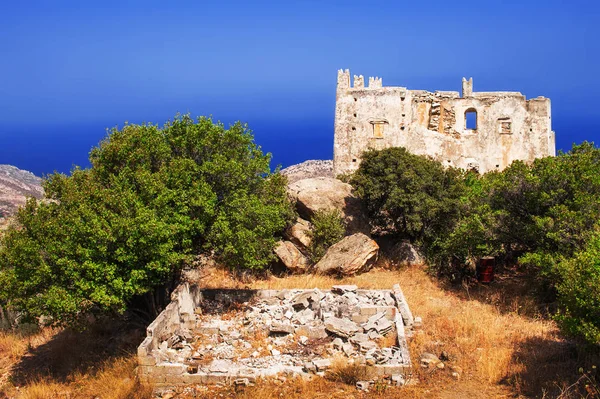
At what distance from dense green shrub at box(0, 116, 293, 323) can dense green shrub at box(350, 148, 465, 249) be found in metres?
7.50

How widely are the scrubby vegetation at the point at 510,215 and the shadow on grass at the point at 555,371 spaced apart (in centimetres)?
106

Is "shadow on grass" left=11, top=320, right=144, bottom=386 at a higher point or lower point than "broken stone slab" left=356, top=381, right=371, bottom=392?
lower

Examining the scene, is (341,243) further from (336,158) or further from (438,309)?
(336,158)

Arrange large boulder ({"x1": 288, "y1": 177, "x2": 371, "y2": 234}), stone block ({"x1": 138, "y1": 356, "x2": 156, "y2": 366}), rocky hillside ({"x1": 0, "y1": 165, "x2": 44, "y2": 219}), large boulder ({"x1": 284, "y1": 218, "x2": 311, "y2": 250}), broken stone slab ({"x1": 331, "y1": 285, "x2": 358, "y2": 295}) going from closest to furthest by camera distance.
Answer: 1. stone block ({"x1": 138, "y1": 356, "x2": 156, "y2": 366})
2. broken stone slab ({"x1": 331, "y1": 285, "x2": 358, "y2": 295})
3. large boulder ({"x1": 284, "y1": 218, "x2": 311, "y2": 250})
4. large boulder ({"x1": 288, "y1": 177, "x2": 371, "y2": 234})
5. rocky hillside ({"x1": 0, "y1": 165, "x2": 44, "y2": 219})

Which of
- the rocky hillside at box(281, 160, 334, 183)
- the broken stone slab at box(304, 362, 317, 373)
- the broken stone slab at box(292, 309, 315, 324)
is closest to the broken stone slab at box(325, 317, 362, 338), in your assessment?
the broken stone slab at box(292, 309, 315, 324)

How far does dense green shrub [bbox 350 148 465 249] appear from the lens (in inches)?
982

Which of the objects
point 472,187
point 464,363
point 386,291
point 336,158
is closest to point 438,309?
point 386,291

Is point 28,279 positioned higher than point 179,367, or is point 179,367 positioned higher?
point 28,279

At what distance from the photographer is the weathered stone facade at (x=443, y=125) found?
105ft

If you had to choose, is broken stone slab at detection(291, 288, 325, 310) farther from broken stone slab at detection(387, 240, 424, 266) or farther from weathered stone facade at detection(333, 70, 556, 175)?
weathered stone facade at detection(333, 70, 556, 175)

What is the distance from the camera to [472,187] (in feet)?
84.5

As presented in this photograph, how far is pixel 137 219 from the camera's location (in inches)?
596

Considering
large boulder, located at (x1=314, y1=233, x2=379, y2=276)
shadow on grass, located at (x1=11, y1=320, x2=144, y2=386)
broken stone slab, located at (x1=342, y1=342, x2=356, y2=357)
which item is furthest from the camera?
large boulder, located at (x1=314, y1=233, x2=379, y2=276)

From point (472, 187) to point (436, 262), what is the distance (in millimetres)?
4236
